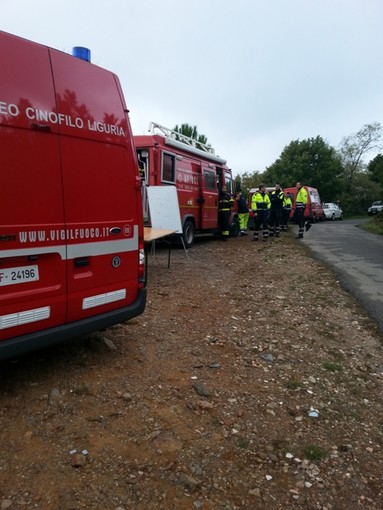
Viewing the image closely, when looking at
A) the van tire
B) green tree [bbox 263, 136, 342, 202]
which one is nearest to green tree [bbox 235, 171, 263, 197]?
green tree [bbox 263, 136, 342, 202]

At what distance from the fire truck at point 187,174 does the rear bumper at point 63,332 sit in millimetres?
4692

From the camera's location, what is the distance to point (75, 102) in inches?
133

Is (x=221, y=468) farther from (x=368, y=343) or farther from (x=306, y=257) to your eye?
(x=306, y=257)

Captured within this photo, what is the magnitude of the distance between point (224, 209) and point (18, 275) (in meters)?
12.3

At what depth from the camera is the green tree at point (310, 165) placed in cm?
4450

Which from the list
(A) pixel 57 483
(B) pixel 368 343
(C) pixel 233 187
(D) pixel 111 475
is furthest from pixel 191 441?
(C) pixel 233 187

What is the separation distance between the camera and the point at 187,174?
1189cm

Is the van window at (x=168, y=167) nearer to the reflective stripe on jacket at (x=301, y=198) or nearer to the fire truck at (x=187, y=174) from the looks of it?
the fire truck at (x=187, y=174)

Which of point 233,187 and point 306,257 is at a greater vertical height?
point 233,187

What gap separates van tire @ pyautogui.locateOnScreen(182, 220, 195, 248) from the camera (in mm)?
12102

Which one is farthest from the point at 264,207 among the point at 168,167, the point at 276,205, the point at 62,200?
the point at 62,200

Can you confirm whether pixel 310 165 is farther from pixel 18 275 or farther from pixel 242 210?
pixel 18 275

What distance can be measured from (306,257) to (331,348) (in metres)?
6.50

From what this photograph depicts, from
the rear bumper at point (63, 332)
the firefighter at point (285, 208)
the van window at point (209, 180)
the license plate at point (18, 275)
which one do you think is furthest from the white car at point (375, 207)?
the license plate at point (18, 275)
